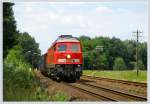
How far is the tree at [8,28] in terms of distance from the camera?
88.9 feet

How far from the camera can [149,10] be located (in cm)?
2645

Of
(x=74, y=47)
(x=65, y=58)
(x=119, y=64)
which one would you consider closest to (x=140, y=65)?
(x=119, y=64)

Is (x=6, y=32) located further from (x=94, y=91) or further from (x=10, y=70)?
(x=94, y=91)

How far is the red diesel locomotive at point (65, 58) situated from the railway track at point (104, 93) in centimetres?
45

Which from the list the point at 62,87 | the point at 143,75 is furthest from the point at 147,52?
the point at 62,87

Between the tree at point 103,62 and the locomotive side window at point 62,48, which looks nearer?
the tree at point 103,62

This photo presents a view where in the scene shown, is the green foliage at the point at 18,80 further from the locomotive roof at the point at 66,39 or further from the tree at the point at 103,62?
the tree at the point at 103,62

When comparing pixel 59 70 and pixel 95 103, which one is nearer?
pixel 95 103

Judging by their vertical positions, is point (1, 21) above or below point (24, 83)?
above

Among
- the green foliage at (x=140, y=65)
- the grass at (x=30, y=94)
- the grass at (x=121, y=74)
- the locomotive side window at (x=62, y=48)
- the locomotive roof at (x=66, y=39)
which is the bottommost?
the grass at (x=30, y=94)

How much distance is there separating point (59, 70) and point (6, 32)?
2901mm

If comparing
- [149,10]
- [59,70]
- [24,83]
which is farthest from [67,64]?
[149,10]

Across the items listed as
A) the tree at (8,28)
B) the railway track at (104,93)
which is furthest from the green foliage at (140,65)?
the tree at (8,28)

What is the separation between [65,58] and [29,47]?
5.78 feet
